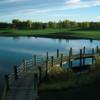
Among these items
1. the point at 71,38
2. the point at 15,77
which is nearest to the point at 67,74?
the point at 15,77

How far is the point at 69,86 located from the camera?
37.1 m

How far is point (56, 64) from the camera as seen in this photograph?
46219mm

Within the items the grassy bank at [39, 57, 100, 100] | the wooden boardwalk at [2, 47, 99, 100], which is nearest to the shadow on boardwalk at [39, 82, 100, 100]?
the grassy bank at [39, 57, 100, 100]

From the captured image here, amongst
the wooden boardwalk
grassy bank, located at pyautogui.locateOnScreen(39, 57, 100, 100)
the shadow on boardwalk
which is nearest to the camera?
the wooden boardwalk

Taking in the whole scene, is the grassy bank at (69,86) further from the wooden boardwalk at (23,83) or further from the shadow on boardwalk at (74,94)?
the wooden boardwalk at (23,83)

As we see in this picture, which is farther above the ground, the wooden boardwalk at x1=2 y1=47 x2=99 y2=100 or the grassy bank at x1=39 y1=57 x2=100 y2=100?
the wooden boardwalk at x1=2 y1=47 x2=99 y2=100

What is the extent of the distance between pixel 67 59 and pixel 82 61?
7649 mm

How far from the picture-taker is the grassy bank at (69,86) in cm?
3569

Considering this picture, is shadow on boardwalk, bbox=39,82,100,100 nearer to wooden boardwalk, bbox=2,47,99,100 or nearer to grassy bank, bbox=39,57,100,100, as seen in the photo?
grassy bank, bbox=39,57,100,100

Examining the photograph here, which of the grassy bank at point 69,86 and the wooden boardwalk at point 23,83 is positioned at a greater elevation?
the wooden boardwalk at point 23,83

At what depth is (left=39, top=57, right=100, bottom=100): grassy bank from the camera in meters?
35.7

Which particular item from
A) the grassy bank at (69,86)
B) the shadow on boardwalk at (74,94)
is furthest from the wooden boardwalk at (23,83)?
the shadow on boardwalk at (74,94)

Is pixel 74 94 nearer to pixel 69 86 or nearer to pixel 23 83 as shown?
pixel 69 86

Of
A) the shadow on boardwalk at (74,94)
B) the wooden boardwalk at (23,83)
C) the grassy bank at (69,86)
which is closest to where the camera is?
the wooden boardwalk at (23,83)
